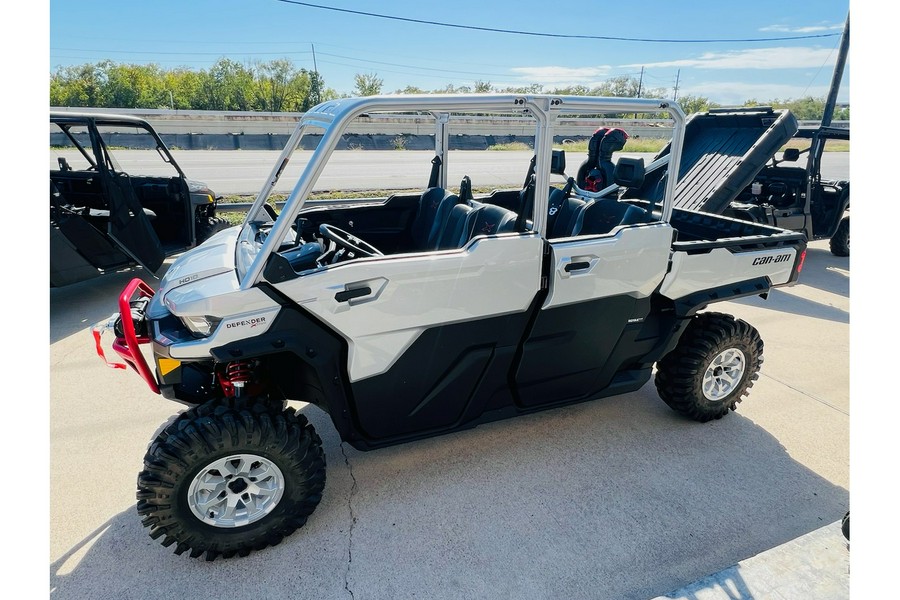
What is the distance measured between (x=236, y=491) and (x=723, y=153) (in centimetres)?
653

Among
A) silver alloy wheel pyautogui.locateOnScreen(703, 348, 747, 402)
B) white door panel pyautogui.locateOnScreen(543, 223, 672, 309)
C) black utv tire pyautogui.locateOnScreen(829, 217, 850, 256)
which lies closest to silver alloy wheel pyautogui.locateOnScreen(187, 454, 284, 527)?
white door panel pyautogui.locateOnScreen(543, 223, 672, 309)

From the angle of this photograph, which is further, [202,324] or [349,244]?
[349,244]

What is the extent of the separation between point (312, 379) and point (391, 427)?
51cm

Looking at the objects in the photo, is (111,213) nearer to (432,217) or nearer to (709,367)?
(432,217)

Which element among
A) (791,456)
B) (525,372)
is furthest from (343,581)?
(791,456)

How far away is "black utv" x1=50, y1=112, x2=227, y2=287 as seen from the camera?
5.39 meters

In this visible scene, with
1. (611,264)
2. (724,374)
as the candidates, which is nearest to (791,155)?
(724,374)

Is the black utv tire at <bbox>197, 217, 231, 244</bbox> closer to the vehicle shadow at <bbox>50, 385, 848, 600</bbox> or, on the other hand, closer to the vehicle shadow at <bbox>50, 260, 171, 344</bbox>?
the vehicle shadow at <bbox>50, 260, 171, 344</bbox>

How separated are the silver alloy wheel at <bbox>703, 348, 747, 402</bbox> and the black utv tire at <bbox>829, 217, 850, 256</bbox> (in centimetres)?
603

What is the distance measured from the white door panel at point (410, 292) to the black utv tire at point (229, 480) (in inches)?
18.2

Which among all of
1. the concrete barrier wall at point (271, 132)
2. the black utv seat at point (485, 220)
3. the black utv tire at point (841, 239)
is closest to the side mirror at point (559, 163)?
the black utv seat at point (485, 220)

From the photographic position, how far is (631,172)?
3.24 metres

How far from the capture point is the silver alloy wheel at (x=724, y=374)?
12.1ft

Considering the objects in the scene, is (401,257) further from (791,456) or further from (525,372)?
(791,456)
